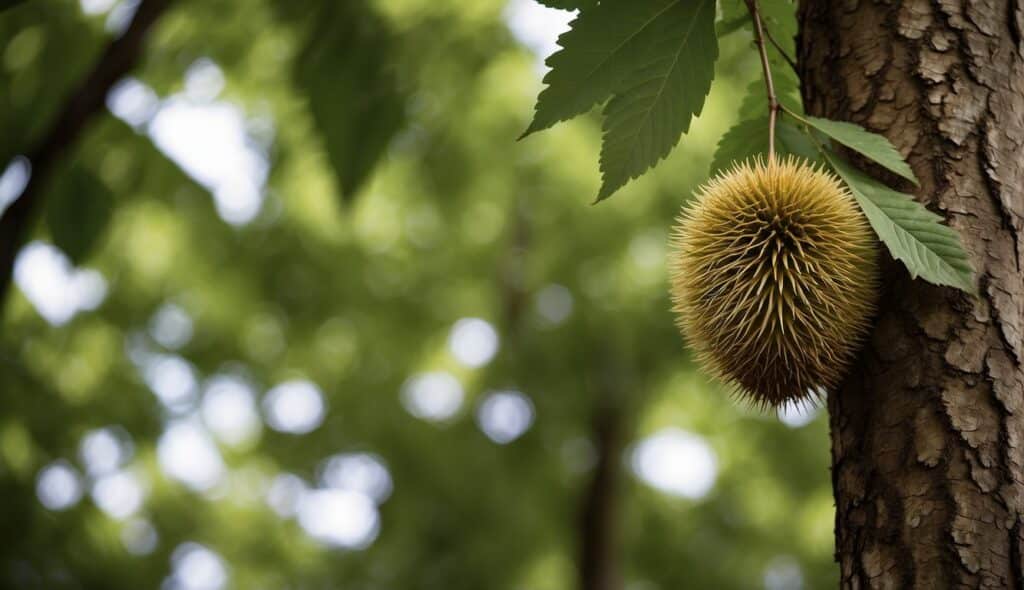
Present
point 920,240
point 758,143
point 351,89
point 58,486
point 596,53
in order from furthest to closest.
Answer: point 58,486, point 351,89, point 758,143, point 596,53, point 920,240

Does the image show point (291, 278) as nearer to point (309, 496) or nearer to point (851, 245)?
point (309, 496)

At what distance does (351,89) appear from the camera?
2.72 m

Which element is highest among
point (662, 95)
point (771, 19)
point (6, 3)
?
point (6, 3)

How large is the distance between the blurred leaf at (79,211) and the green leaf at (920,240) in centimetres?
247

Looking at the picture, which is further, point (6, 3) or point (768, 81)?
point (6, 3)

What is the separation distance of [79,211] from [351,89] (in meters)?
1.02

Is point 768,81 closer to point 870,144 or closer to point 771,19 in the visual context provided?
point 870,144

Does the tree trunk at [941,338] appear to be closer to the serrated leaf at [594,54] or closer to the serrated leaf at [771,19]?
the serrated leaf at [771,19]

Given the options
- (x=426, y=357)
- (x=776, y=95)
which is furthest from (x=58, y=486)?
(x=776, y=95)

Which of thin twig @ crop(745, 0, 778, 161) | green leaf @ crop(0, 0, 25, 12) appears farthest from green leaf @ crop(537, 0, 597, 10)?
green leaf @ crop(0, 0, 25, 12)

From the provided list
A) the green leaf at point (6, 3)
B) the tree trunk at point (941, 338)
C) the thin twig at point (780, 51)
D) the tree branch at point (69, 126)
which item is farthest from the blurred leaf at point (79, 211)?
the tree trunk at point (941, 338)

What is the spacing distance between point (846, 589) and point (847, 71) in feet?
2.48

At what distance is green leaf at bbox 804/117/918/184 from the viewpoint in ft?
4.10

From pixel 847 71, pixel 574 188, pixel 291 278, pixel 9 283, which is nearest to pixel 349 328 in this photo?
pixel 291 278
